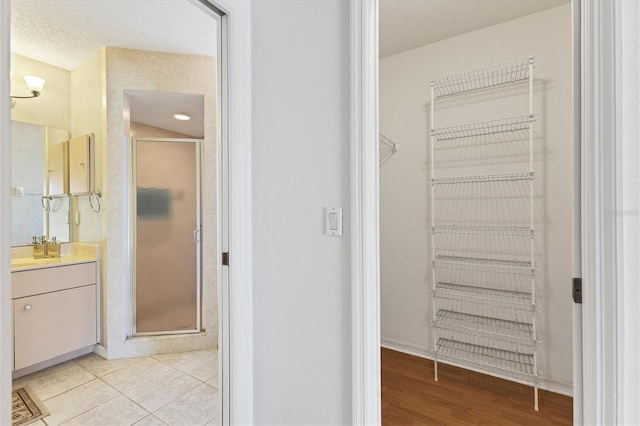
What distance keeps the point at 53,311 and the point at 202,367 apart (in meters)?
1.23

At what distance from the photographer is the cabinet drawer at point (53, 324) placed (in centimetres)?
223

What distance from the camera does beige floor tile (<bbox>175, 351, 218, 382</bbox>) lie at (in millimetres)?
2398

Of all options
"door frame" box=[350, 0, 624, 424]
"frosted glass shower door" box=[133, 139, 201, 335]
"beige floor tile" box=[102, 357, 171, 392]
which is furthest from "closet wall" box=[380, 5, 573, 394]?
"beige floor tile" box=[102, 357, 171, 392]

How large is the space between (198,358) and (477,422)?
2.16 meters

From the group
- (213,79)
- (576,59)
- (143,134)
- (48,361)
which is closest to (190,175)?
(213,79)

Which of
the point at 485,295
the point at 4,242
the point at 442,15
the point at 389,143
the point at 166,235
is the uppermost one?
the point at 442,15

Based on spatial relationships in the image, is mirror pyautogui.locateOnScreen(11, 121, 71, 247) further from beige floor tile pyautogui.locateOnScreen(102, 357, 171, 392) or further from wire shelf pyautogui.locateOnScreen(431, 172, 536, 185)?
wire shelf pyautogui.locateOnScreen(431, 172, 536, 185)

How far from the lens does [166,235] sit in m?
2.98

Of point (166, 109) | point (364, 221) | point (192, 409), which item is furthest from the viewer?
point (166, 109)

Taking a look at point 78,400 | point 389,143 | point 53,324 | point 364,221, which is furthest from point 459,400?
point 53,324

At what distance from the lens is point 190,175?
9.94 feet

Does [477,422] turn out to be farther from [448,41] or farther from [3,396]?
[448,41]

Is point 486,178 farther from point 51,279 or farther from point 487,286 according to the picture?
point 51,279

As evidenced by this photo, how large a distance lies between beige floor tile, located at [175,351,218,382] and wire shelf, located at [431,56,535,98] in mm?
2852
